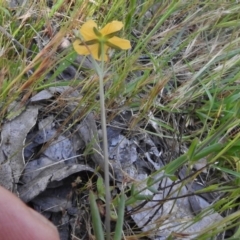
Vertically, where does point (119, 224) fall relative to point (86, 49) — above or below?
below

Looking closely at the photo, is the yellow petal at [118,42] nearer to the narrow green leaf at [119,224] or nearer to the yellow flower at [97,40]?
the yellow flower at [97,40]

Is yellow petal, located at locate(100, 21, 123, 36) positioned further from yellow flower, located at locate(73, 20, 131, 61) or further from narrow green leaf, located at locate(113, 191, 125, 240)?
narrow green leaf, located at locate(113, 191, 125, 240)

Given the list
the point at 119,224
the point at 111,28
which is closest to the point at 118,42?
the point at 111,28

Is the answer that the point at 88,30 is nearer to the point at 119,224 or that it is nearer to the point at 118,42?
the point at 118,42

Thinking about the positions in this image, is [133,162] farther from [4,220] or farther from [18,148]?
[4,220]

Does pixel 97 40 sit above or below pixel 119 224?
above

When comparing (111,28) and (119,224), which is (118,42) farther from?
(119,224)

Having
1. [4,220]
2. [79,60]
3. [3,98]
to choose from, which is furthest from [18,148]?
[4,220]

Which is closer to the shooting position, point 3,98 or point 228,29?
point 3,98

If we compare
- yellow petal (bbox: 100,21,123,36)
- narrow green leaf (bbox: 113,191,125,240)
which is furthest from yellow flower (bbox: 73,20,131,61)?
narrow green leaf (bbox: 113,191,125,240)
